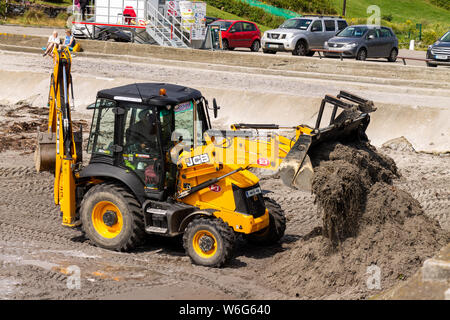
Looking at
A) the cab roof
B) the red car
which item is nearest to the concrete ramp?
the cab roof

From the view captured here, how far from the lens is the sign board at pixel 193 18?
88.7 ft

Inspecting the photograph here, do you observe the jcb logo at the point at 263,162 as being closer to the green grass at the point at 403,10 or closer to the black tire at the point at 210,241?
the black tire at the point at 210,241

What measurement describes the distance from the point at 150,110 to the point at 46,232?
279 centimetres

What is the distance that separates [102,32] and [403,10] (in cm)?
4289

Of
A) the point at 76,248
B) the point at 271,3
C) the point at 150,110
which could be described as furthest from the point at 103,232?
the point at 271,3

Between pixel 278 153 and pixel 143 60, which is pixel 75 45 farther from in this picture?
pixel 278 153

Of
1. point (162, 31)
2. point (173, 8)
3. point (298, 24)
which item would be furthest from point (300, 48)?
point (162, 31)

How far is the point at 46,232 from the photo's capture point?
941cm

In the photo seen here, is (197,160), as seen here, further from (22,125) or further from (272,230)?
(22,125)

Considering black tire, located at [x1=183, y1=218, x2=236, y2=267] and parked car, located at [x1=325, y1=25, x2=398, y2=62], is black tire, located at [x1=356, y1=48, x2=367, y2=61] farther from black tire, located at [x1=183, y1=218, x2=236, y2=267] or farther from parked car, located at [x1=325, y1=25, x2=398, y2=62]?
black tire, located at [x1=183, y1=218, x2=236, y2=267]

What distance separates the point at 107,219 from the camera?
8.52 m

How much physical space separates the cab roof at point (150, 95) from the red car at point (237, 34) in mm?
21240

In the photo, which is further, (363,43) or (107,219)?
(363,43)

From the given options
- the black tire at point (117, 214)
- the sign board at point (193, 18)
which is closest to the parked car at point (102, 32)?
the sign board at point (193, 18)
